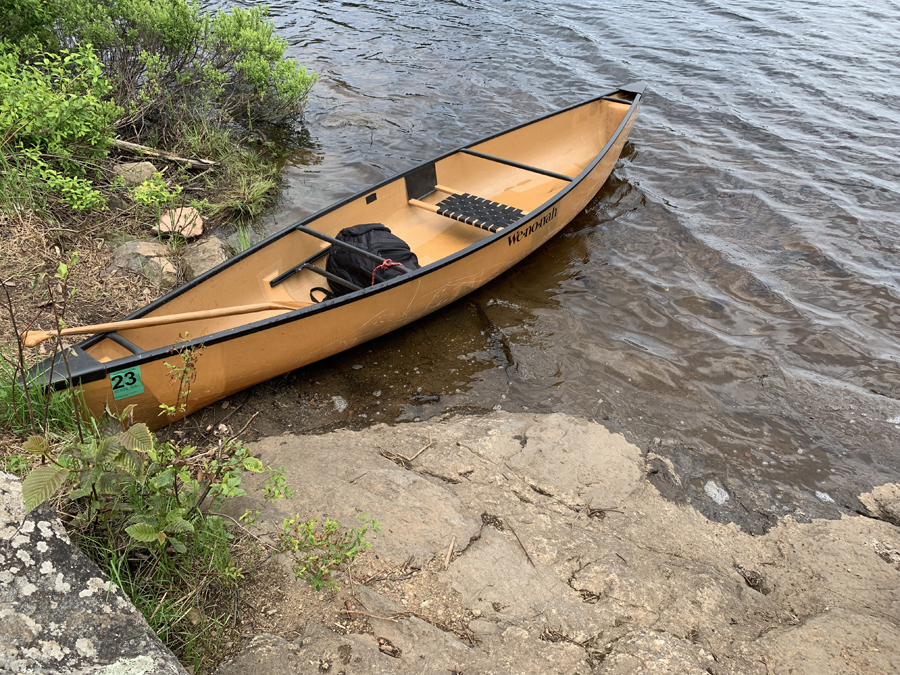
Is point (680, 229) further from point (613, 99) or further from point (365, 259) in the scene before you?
point (365, 259)

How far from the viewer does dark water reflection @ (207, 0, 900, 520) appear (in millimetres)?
4945

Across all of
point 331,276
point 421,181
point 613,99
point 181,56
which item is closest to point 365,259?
point 331,276

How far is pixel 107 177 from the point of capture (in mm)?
6027

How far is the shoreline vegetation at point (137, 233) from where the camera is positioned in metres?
2.49

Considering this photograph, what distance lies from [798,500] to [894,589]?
2.76ft

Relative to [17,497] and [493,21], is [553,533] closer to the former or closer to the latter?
[17,497]

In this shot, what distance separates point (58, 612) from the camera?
204 centimetres

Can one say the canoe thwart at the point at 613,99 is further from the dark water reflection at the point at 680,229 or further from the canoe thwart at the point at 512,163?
the canoe thwart at the point at 512,163

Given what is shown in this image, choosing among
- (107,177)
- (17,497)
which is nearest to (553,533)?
(17,497)

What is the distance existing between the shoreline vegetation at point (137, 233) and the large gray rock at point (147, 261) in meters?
0.02

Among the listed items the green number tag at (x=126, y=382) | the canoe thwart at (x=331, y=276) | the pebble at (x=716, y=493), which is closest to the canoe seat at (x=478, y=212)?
the canoe thwart at (x=331, y=276)

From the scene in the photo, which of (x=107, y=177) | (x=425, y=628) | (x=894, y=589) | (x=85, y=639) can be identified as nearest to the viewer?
(x=85, y=639)

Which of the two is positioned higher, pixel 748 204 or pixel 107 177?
pixel 107 177

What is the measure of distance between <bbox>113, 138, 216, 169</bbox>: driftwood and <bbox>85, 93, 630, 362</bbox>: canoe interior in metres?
2.38
